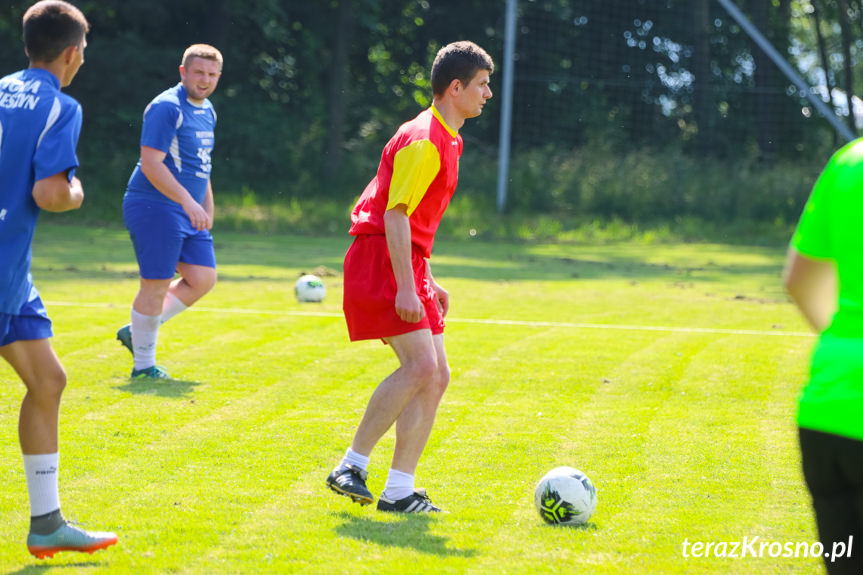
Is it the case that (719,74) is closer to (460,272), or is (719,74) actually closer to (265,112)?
(265,112)

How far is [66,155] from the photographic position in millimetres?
3805

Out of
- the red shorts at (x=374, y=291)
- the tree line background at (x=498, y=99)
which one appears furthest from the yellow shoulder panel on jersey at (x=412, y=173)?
the tree line background at (x=498, y=99)

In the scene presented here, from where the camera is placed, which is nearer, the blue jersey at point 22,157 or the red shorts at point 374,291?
the blue jersey at point 22,157

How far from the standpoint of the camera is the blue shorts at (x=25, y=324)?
12.6 ft

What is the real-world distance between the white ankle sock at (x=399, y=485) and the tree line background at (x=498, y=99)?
22.2 m

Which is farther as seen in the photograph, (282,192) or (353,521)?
(282,192)

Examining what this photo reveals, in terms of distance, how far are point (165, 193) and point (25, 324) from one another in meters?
3.58

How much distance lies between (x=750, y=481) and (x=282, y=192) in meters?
25.4

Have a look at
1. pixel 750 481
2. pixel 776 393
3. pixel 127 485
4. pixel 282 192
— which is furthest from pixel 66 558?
pixel 282 192

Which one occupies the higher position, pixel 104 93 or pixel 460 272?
pixel 104 93

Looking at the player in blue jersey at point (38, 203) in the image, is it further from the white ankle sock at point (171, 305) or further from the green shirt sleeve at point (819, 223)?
the white ankle sock at point (171, 305)

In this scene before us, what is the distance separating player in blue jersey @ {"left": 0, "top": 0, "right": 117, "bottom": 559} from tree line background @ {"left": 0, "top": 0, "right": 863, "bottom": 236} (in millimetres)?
22870

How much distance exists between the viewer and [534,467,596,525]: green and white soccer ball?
4.55 metres

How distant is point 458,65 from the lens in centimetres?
468
